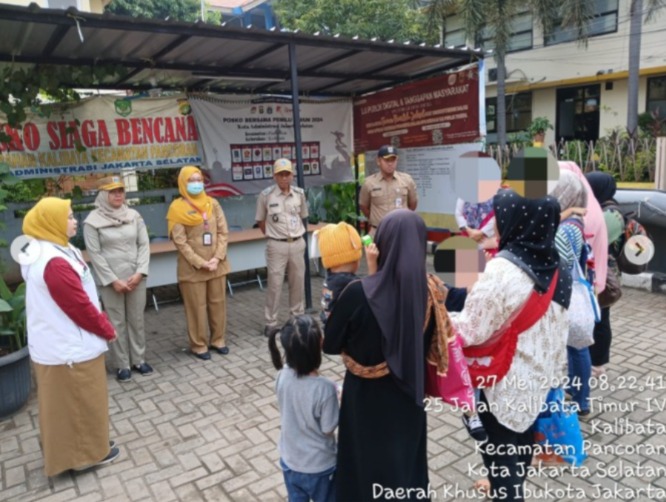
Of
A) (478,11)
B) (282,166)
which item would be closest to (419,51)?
(282,166)

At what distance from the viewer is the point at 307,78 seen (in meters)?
7.35

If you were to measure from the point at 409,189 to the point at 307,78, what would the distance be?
2.45 metres

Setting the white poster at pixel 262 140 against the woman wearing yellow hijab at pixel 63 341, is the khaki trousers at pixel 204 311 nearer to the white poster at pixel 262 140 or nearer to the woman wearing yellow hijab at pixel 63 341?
the woman wearing yellow hijab at pixel 63 341

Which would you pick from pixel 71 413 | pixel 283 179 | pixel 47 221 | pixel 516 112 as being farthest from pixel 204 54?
pixel 516 112

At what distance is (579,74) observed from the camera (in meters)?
18.6

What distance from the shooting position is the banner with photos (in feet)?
20.1

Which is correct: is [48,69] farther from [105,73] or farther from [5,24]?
[5,24]

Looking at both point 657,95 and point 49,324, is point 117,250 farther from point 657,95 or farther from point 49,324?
point 657,95

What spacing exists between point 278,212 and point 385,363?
3.65 m

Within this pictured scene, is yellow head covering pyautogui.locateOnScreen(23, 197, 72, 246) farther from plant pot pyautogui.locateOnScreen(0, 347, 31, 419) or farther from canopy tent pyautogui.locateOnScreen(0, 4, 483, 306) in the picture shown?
canopy tent pyautogui.locateOnScreen(0, 4, 483, 306)

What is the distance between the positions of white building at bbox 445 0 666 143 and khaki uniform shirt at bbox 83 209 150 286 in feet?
58.0

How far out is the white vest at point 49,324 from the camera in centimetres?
287

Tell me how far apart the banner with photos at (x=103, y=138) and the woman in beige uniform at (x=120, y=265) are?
2.39 metres

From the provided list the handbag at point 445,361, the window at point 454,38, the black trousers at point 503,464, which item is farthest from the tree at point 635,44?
the handbag at point 445,361
